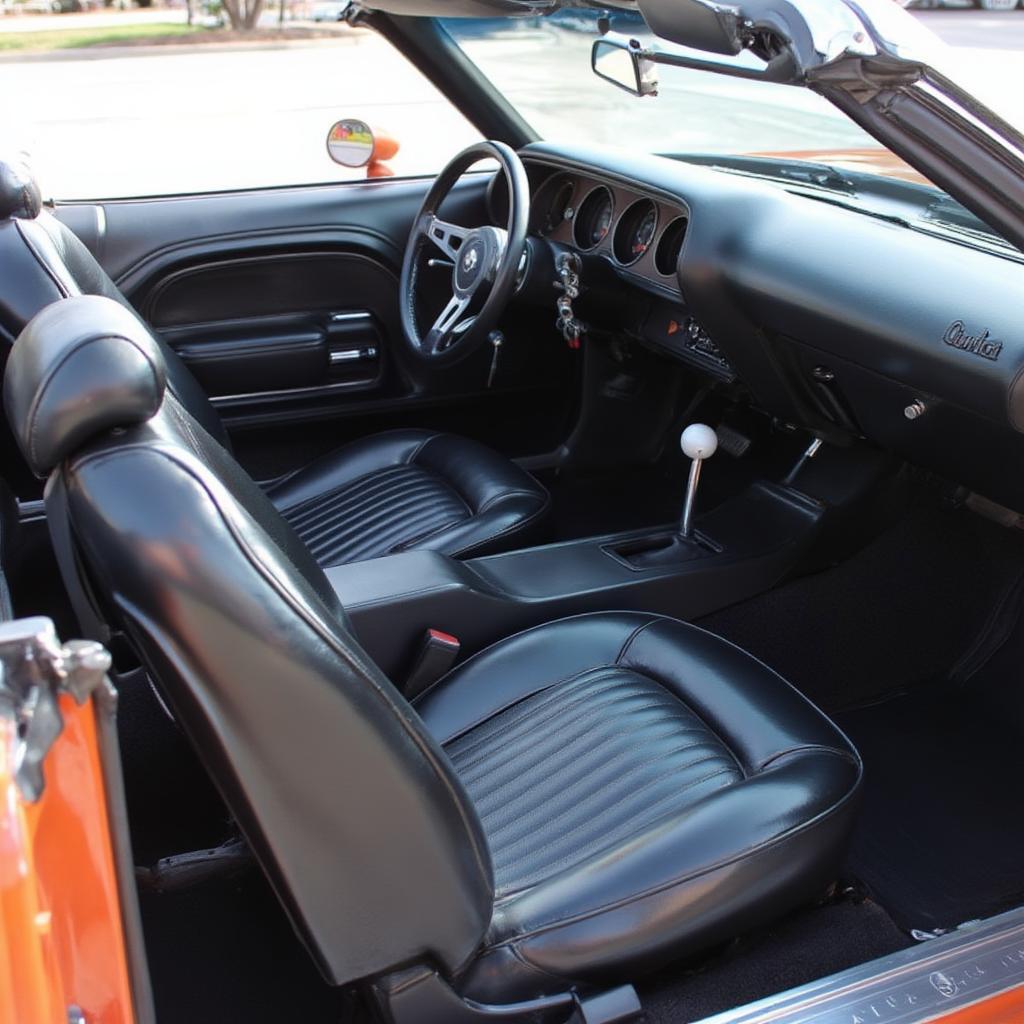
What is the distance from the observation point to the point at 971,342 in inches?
58.0

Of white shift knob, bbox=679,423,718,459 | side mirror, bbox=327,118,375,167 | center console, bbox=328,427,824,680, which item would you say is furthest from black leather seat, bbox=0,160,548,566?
side mirror, bbox=327,118,375,167

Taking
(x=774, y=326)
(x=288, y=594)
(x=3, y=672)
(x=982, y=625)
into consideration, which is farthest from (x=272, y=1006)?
(x=982, y=625)

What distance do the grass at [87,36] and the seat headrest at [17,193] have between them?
12455mm

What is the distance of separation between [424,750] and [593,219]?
1833mm

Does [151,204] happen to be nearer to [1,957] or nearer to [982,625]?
[982,625]

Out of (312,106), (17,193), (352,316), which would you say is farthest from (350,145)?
(312,106)

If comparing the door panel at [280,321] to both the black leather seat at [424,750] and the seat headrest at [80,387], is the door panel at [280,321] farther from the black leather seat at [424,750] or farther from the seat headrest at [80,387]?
the seat headrest at [80,387]

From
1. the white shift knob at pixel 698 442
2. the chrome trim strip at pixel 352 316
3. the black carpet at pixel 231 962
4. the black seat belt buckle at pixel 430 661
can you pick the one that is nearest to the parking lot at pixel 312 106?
the chrome trim strip at pixel 352 316

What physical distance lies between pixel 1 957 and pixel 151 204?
2223mm

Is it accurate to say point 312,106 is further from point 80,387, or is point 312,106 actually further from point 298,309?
point 80,387

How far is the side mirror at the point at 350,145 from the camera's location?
2705 millimetres

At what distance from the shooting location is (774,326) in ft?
6.17

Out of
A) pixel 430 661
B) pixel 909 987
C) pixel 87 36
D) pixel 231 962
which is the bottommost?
pixel 87 36

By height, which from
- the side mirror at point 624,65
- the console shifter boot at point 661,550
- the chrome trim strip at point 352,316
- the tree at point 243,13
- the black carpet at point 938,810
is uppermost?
the side mirror at point 624,65
